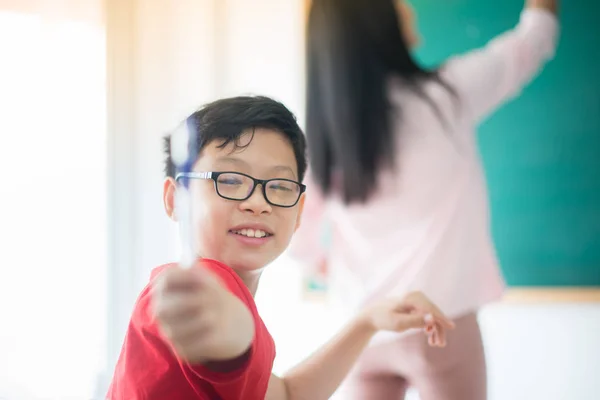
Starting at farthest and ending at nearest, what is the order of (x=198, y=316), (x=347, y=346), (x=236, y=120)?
(x=347, y=346)
(x=236, y=120)
(x=198, y=316)

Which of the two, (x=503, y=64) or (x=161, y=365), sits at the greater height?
(x=503, y=64)

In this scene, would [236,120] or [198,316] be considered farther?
[236,120]

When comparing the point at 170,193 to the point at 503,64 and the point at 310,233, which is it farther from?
the point at 503,64

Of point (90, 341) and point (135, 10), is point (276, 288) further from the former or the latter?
point (135, 10)

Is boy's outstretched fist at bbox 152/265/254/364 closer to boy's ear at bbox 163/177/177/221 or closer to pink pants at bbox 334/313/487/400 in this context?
boy's ear at bbox 163/177/177/221

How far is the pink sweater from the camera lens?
1009 mm

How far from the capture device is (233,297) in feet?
1.53

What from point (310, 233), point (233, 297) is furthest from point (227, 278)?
point (310, 233)

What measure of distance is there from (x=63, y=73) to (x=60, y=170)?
18cm

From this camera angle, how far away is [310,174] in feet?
3.43

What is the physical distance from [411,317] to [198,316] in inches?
23.6

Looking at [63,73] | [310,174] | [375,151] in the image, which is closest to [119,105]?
[63,73]

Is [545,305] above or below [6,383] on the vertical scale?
above

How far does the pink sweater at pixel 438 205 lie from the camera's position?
101 cm
